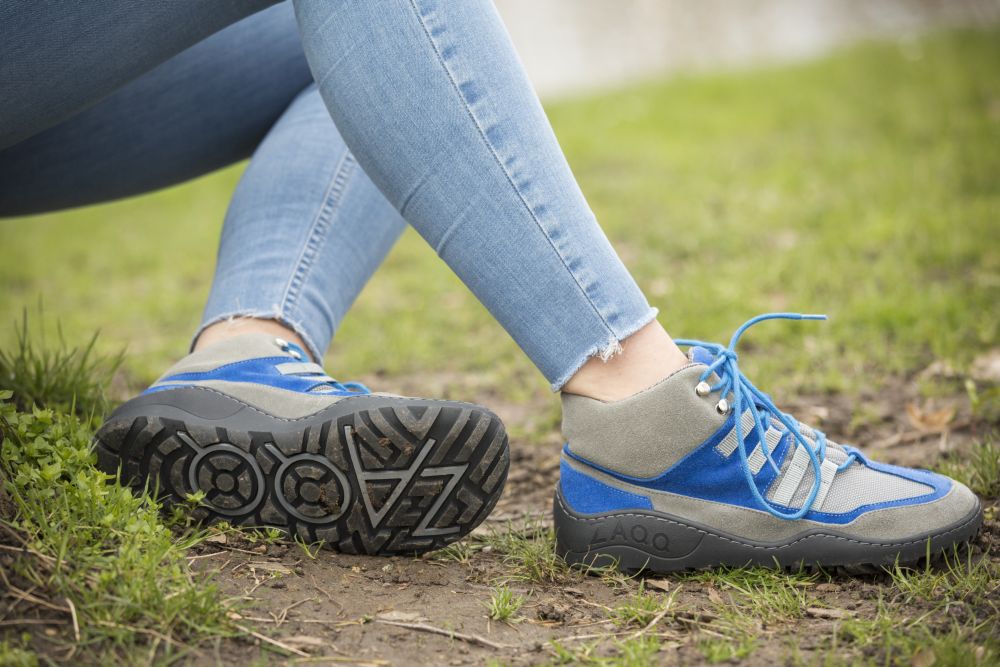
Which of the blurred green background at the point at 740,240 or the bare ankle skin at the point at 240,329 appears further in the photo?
the blurred green background at the point at 740,240

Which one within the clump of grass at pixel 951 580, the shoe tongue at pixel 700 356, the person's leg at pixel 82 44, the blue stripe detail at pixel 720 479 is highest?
the person's leg at pixel 82 44

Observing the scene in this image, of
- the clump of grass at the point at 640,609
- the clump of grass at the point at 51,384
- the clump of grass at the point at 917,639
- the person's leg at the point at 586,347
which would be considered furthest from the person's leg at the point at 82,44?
the clump of grass at the point at 917,639

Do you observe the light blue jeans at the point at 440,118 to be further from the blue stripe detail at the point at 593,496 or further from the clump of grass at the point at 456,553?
the clump of grass at the point at 456,553

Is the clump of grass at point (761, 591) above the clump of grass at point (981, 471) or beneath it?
above

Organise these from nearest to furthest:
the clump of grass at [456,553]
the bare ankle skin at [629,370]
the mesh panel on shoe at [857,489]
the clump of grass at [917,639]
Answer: the clump of grass at [917,639]
the bare ankle skin at [629,370]
the mesh panel on shoe at [857,489]
the clump of grass at [456,553]

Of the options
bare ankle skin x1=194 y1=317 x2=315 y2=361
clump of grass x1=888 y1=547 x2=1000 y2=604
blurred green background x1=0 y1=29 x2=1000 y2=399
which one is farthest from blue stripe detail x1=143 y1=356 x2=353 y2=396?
blurred green background x1=0 y1=29 x2=1000 y2=399

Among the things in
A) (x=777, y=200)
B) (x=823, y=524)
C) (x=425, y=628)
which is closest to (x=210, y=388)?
(x=425, y=628)

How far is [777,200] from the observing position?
15.6 ft

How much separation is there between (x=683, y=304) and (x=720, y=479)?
2070 millimetres

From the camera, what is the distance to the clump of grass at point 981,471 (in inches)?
73.2

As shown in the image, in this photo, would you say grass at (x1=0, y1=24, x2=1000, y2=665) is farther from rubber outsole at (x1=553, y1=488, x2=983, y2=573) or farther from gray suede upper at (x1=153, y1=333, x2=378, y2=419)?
gray suede upper at (x1=153, y1=333, x2=378, y2=419)

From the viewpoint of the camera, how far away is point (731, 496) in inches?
61.0

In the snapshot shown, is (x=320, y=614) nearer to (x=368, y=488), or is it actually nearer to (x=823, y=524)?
(x=368, y=488)

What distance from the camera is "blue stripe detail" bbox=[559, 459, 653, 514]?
61.7 inches
